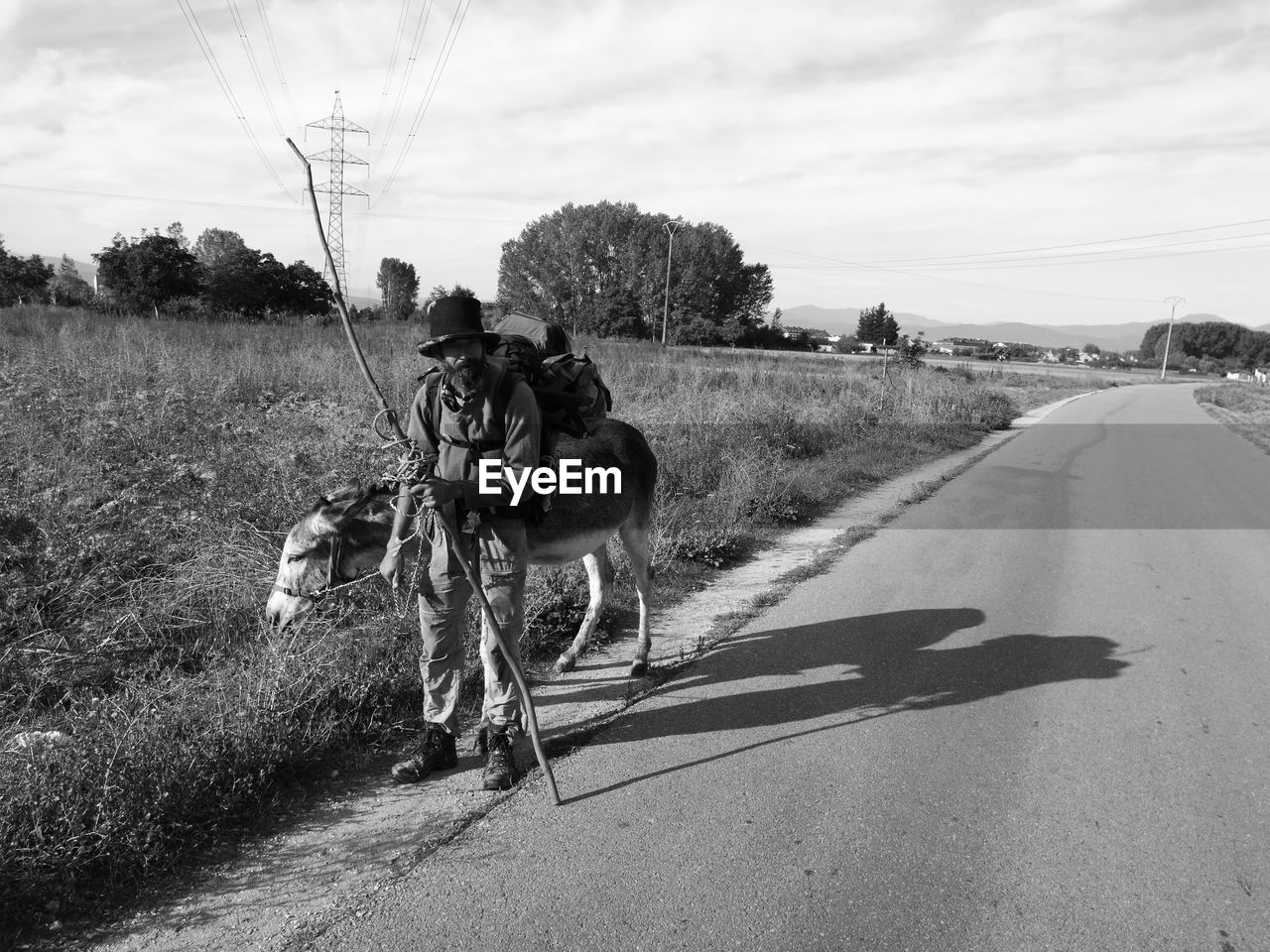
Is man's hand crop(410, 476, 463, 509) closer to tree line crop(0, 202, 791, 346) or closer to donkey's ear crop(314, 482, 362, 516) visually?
donkey's ear crop(314, 482, 362, 516)

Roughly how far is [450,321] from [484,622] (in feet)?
4.52

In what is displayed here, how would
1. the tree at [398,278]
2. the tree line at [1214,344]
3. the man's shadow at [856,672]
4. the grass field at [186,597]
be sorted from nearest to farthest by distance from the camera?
1. the grass field at [186,597]
2. the man's shadow at [856,672]
3. the tree at [398,278]
4. the tree line at [1214,344]

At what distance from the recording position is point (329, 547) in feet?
12.2

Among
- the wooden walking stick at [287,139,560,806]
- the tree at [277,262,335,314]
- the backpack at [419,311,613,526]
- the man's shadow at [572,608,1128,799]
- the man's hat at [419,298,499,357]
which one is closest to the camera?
the wooden walking stick at [287,139,560,806]

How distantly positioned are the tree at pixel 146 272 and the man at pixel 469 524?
29658mm

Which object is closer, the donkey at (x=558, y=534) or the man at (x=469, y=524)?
the man at (x=469, y=524)

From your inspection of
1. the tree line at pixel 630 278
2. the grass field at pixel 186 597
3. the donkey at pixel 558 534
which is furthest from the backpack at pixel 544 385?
the tree line at pixel 630 278

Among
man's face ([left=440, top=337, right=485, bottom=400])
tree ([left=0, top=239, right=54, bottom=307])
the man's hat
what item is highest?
tree ([left=0, top=239, right=54, bottom=307])

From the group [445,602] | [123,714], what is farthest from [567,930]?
[123,714]

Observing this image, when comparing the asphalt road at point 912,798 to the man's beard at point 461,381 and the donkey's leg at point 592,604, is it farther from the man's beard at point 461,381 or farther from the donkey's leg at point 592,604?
the man's beard at point 461,381

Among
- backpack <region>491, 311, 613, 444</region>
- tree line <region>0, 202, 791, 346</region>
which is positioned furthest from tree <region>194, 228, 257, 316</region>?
backpack <region>491, 311, 613, 444</region>

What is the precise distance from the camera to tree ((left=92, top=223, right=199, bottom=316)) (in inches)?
1103

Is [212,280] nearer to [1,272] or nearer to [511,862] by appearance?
[1,272]

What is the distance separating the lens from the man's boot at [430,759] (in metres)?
3.43
